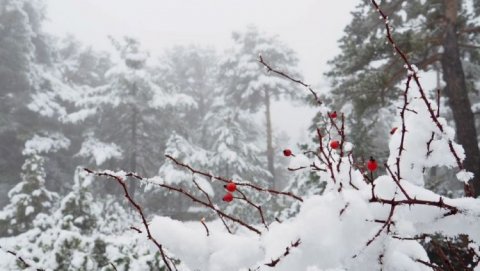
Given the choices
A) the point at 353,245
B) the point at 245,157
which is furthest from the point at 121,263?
the point at 245,157

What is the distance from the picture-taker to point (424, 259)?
1490 millimetres

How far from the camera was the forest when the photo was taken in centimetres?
134

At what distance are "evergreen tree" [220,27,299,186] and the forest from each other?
11cm

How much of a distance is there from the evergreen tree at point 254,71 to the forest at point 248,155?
11 centimetres

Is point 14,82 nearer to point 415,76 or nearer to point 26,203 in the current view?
point 26,203

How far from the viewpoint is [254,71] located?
82.7ft

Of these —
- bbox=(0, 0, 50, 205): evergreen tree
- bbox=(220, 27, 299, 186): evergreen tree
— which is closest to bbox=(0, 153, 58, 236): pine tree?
bbox=(0, 0, 50, 205): evergreen tree

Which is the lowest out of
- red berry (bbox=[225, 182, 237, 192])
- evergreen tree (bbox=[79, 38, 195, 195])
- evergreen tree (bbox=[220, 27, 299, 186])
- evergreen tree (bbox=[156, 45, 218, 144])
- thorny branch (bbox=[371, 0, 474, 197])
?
red berry (bbox=[225, 182, 237, 192])

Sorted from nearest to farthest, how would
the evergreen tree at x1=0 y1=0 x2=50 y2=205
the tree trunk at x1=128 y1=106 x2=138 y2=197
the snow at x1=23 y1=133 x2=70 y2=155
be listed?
the snow at x1=23 y1=133 x2=70 y2=155, the evergreen tree at x1=0 y1=0 x2=50 y2=205, the tree trunk at x1=128 y1=106 x2=138 y2=197

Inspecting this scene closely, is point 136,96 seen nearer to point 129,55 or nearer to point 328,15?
point 129,55

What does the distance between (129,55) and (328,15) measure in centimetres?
16196

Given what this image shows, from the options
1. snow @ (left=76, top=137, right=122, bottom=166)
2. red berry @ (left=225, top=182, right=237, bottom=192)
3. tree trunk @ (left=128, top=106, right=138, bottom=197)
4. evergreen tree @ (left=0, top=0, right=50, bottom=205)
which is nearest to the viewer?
red berry @ (left=225, top=182, right=237, bottom=192)

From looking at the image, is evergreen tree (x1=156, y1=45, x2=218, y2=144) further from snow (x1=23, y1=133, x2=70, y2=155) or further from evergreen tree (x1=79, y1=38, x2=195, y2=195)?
snow (x1=23, y1=133, x2=70, y2=155)

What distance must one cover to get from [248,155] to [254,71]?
530 centimetres
